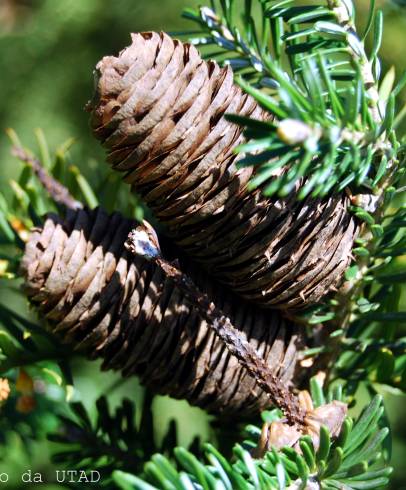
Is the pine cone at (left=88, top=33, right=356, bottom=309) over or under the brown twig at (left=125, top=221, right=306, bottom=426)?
over

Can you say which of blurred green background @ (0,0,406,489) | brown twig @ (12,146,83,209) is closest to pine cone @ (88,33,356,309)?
brown twig @ (12,146,83,209)

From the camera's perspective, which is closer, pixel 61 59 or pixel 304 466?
pixel 304 466

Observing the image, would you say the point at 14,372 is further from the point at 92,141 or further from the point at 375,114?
the point at 92,141

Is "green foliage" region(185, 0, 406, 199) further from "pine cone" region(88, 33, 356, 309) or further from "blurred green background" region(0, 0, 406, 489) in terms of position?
"blurred green background" region(0, 0, 406, 489)

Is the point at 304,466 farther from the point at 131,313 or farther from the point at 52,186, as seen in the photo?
the point at 52,186

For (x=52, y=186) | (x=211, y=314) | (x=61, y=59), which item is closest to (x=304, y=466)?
(x=211, y=314)

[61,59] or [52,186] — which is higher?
[61,59]
